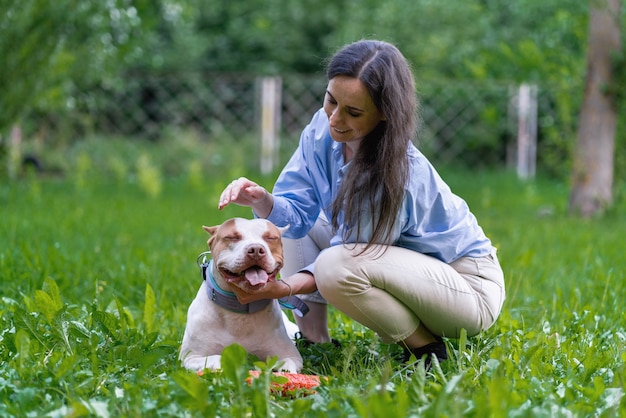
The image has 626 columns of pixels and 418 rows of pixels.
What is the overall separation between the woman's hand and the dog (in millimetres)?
76

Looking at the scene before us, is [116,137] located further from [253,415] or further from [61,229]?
[253,415]

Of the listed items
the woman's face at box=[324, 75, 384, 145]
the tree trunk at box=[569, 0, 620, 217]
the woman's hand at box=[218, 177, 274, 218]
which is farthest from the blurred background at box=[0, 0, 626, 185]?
the woman's face at box=[324, 75, 384, 145]

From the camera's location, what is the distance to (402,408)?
2.04 metres

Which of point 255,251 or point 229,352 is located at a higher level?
point 255,251

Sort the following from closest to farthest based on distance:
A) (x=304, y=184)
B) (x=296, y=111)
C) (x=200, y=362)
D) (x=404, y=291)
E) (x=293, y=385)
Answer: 1. (x=293, y=385)
2. (x=200, y=362)
3. (x=404, y=291)
4. (x=304, y=184)
5. (x=296, y=111)

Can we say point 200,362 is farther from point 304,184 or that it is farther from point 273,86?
point 273,86

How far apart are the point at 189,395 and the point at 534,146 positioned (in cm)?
1228

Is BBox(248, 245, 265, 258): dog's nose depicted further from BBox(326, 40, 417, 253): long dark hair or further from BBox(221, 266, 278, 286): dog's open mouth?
BBox(326, 40, 417, 253): long dark hair

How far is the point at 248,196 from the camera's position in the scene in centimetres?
288

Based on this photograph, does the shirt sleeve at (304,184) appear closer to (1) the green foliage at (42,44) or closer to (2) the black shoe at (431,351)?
(2) the black shoe at (431,351)

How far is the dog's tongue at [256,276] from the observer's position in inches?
101

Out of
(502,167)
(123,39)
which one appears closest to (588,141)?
(123,39)

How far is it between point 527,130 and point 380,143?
11492mm

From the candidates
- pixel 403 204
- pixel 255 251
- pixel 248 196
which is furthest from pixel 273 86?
pixel 255 251
